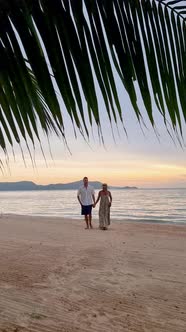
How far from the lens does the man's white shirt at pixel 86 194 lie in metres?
14.0

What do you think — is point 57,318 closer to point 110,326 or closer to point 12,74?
point 110,326

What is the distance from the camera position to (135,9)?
3.47 feet

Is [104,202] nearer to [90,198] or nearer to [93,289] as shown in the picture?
[90,198]

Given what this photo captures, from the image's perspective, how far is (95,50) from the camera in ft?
3.43

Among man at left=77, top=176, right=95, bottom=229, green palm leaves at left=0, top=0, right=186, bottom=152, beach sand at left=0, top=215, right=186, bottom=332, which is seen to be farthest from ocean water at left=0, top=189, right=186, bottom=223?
green palm leaves at left=0, top=0, right=186, bottom=152

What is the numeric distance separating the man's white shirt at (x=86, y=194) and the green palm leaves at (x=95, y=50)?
511 inches

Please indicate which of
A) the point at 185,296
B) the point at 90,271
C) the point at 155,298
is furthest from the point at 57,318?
the point at 90,271

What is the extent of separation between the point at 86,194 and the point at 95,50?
1309cm

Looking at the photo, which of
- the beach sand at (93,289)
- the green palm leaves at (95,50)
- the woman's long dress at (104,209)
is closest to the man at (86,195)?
A: the woman's long dress at (104,209)

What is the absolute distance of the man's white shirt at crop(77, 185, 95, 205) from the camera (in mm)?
14041

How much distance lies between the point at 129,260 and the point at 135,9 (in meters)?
7.72

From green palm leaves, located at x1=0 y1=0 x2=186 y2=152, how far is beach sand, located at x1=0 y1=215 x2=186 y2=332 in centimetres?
371

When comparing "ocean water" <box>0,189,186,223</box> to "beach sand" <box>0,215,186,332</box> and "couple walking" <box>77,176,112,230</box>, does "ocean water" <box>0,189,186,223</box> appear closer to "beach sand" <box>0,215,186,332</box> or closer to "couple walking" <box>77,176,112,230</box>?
"couple walking" <box>77,176,112,230</box>

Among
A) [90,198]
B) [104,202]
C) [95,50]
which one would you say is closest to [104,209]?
[104,202]
